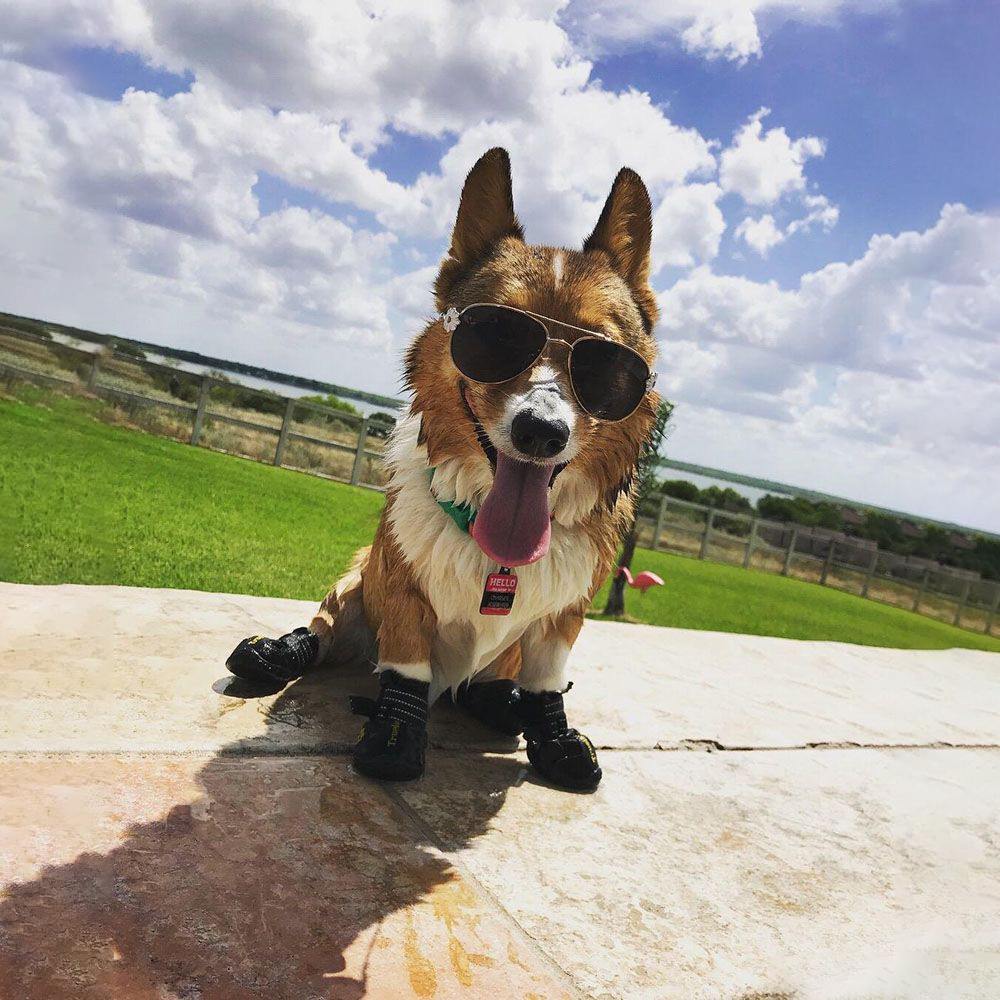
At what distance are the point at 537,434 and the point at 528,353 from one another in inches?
9.7

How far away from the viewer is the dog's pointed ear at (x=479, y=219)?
7.58ft

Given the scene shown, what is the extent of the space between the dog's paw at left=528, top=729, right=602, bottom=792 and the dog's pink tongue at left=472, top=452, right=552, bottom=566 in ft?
1.95

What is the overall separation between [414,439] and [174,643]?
105cm

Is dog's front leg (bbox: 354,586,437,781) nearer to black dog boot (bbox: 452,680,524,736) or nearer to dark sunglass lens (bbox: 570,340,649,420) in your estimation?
black dog boot (bbox: 452,680,524,736)

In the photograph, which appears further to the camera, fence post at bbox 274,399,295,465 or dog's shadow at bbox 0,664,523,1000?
fence post at bbox 274,399,295,465

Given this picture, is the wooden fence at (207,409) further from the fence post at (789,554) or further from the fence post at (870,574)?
the fence post at (870,574)

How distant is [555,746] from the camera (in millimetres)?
2332

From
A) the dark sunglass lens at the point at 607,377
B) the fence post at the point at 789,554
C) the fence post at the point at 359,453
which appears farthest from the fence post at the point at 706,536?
the dark sunglass lens at the point at 607,377

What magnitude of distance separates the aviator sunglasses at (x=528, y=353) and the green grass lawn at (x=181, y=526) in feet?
7.47

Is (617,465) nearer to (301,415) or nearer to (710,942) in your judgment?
(710,942)

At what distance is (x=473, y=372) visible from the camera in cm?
206

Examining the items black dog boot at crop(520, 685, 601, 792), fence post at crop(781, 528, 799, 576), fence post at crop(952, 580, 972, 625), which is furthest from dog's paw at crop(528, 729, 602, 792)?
fence post at crop(781, 528, 799, 576)

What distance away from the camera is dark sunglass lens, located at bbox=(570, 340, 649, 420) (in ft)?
6.84

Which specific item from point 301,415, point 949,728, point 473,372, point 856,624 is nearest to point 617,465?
point 473,372
